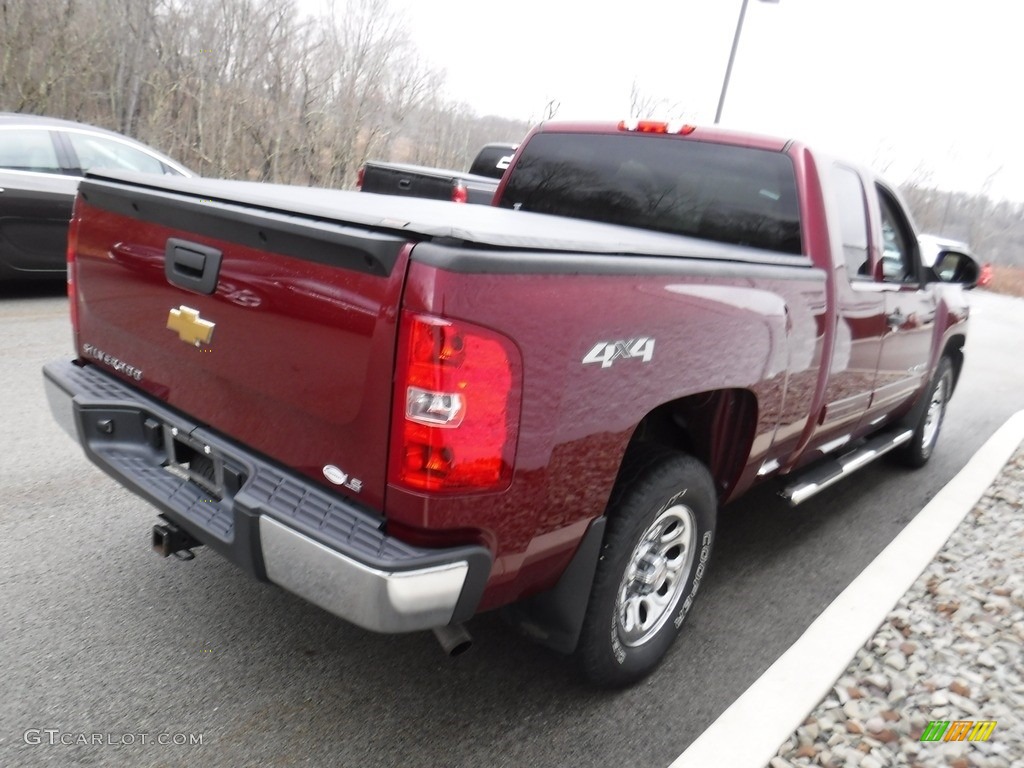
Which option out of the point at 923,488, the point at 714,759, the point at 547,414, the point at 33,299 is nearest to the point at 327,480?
the point at 547,414

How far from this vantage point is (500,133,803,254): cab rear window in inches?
147

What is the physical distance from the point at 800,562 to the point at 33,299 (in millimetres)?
7357

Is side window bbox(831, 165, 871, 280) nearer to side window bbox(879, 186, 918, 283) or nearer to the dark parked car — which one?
side window bbox(879, 186, 918, 283)

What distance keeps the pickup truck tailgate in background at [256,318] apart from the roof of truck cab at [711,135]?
7.80ft

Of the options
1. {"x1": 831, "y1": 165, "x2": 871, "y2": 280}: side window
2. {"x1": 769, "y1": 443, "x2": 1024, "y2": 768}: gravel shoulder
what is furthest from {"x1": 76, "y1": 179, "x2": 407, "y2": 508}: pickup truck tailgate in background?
{"x1": 831, "y1": 165, "x2": 871, "y2": 280}: side window

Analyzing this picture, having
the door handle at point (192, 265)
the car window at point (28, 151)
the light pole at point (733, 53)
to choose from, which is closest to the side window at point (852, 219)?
the door handle at point (192, 265)

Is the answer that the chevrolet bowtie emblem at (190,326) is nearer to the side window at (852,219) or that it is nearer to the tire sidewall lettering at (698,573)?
the tire sidewall lettering at (698,573)

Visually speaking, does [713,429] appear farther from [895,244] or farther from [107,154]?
[107,154]

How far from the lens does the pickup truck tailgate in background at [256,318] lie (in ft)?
6.79

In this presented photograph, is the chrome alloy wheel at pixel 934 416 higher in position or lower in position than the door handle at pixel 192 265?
lower

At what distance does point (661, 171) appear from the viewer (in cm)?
404

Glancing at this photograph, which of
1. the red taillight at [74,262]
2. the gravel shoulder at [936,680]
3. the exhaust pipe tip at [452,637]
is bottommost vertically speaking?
the gravel shoulder at [936,680]

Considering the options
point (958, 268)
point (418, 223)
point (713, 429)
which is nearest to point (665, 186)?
point (713, 429)

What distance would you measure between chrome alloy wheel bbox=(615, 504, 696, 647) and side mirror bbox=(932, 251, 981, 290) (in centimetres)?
320
